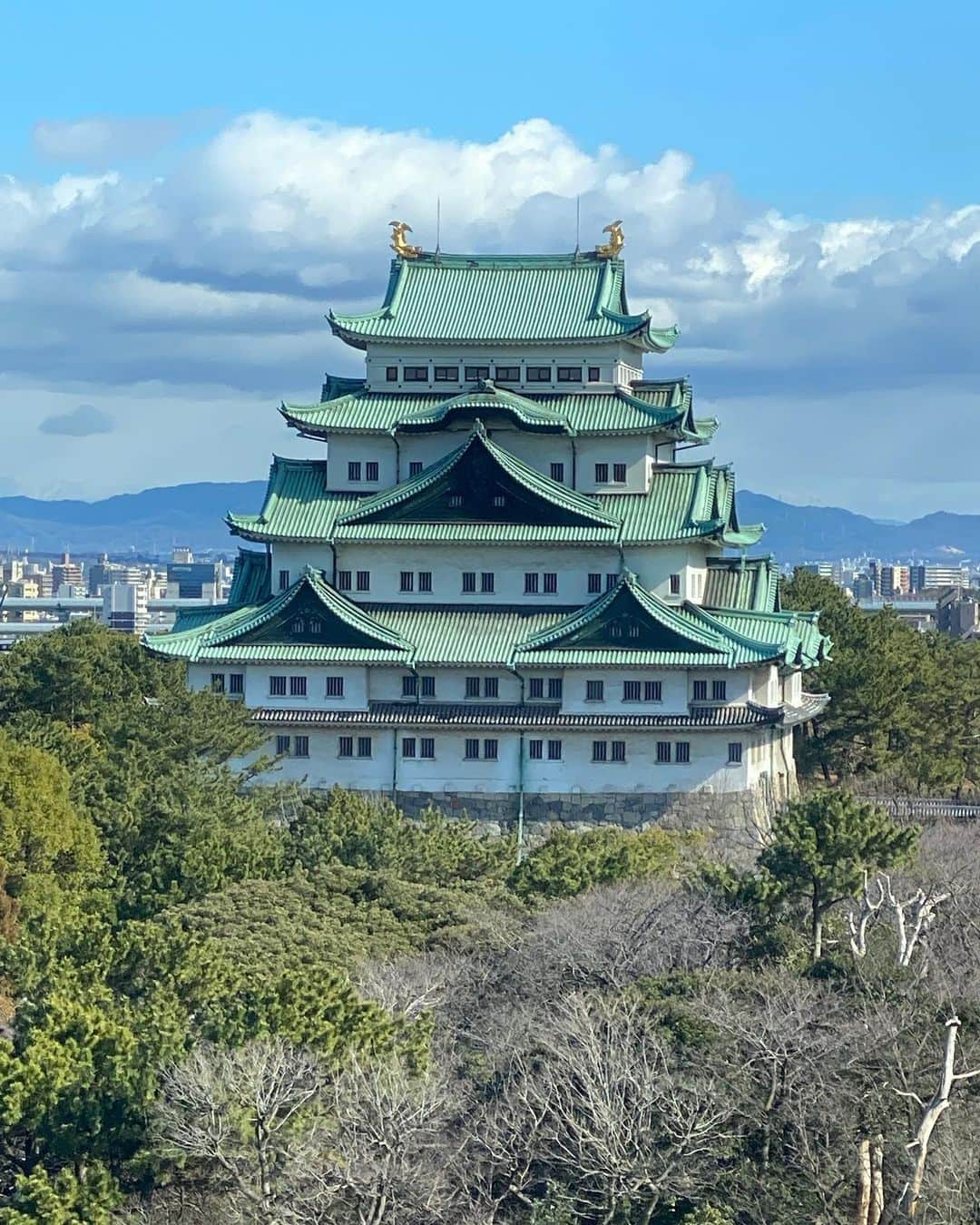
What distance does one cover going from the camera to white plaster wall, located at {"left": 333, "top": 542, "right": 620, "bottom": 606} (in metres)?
62.2

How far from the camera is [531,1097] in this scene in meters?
32.9

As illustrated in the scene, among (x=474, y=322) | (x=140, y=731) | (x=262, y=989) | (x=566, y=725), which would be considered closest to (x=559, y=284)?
(x=474, y=322)

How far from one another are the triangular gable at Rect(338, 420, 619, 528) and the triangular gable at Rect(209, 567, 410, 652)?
7.92 ft

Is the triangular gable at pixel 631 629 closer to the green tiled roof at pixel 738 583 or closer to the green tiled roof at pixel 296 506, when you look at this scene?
the green tiled roof at pixel 738 583

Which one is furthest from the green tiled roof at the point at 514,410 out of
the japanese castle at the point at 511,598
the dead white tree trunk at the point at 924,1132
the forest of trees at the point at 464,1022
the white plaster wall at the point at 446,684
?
the dead white tree trunk at the point at 924,1132

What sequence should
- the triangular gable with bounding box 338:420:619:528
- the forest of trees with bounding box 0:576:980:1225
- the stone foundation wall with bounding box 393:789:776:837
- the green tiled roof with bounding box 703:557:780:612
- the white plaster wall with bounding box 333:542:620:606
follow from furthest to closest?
the green tiled roof with bounding box 703:557:780:612 → the white plaster wall with bounding box 333:542:620:606 → the triangular gable with bounding box 338:420:619:528 → the stone foundation wall with bounding box 393:789:776:837 → the forest of trees with bounding box 0:576:980:1225

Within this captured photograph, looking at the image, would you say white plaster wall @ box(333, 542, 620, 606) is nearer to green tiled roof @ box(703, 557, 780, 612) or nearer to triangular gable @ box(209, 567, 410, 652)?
triangular gable @ box(209, 567, 410, 652)

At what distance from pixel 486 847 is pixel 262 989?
47.0 ft

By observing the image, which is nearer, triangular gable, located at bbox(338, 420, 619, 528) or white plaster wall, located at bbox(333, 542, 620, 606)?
triangular gable, located at bbox(338, 420, 619, 528)

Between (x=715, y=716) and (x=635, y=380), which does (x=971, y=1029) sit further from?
(x=635, y=380)

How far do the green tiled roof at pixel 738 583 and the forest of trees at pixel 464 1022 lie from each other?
1552 cm

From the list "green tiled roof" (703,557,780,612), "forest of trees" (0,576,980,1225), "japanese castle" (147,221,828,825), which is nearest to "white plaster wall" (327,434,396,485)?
"japanese castle" (147,221,828,825)

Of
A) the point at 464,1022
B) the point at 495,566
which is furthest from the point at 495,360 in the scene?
the point at 464,1022

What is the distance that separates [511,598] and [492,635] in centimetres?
Result: 141
